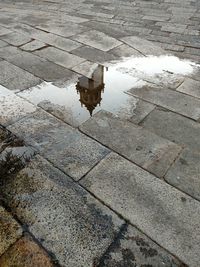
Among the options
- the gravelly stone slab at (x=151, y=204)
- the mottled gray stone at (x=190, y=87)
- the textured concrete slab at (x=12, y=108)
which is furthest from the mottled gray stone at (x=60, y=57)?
the gravelly stone slab at (x=151, y=204)

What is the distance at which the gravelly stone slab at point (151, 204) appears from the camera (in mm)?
2568

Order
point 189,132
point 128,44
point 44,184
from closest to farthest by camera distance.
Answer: point 44,184 → point 189,132 → point 128,44

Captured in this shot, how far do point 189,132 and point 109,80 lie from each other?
1.96 meters

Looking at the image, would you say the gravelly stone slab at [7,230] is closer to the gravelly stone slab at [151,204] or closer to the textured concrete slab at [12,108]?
the gravelly stone slab at [151,204]

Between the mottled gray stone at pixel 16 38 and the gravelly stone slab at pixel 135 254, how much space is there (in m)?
5.55

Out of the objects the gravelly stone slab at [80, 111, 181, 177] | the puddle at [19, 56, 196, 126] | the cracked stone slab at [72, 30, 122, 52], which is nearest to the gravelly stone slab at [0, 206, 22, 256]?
the gravelly stone slab at [80, 111, 181, 177]

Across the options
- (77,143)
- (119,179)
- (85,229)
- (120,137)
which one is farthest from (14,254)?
(120,137)

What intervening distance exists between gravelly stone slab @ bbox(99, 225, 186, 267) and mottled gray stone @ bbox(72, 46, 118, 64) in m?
4.16

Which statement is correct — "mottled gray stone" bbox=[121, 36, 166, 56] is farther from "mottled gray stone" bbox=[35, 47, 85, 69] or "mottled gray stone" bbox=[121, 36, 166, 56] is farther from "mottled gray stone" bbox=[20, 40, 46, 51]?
"mottled gray stone" bbox=[20, 40, 46, 51]

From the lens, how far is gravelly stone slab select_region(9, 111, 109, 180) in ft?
10.9

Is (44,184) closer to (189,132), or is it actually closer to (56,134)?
(56,134)

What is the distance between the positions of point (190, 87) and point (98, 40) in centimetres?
301

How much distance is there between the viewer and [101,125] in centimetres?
397

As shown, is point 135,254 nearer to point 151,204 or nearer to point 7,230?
point 151,204
